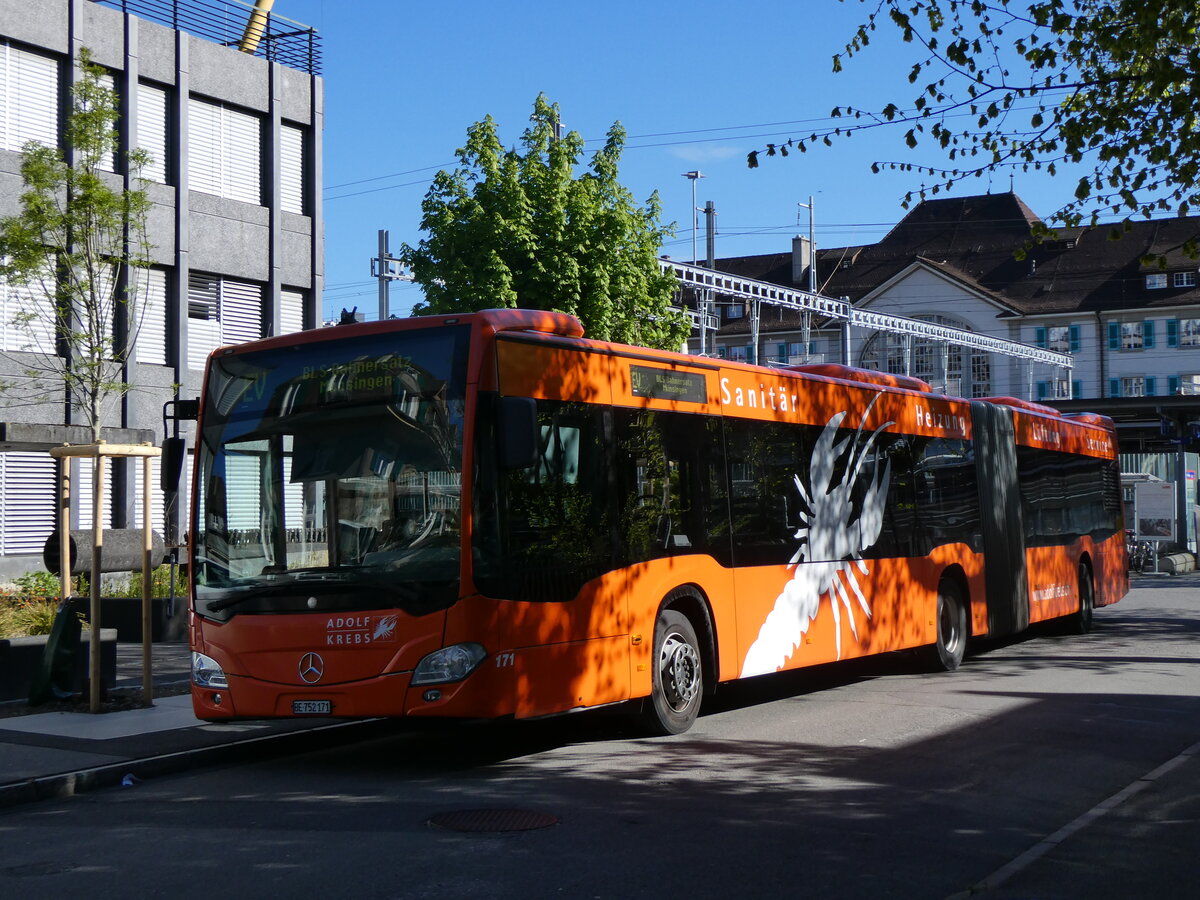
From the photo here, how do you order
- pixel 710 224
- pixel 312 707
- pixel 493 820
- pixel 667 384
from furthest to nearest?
pixel 710 224
pixel 667 384
pixel 312 707
pixel 493 820

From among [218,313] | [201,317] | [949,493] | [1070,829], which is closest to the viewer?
[1070,829]

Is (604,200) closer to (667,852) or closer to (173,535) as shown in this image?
(173,535)

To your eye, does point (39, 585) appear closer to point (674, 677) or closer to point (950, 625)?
point (674, 677)

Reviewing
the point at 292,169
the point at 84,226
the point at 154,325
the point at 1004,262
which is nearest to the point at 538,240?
the point at 292,169

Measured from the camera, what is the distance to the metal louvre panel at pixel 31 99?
911 inches

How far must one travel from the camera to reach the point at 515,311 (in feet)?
32.7

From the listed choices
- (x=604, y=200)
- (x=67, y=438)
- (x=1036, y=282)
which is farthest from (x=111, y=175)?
(x=1036, y=282)

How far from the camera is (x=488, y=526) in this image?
9.11 m

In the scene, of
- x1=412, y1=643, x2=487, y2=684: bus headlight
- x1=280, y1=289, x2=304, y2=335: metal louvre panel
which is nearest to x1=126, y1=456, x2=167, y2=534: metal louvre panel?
x1=280, y1=289, x2=304, y2=335: metal louvre panel

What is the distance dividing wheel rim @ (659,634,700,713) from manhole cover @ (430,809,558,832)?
9.75 ft

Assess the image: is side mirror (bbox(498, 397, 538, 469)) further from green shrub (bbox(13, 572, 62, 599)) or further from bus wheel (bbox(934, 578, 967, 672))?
green shrub (bbox(13, 572, 62, 599))

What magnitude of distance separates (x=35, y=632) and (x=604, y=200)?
18392 mm

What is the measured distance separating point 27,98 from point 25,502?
6.66m

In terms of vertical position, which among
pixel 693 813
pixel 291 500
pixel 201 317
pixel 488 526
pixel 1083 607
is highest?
pixel 201 317
